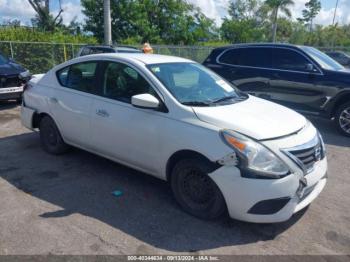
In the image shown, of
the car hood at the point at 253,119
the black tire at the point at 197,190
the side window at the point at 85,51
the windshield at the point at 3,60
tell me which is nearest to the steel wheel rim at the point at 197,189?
the black tire at the point at 197,190

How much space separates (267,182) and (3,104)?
8672 mm

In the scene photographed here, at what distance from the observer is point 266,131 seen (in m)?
3.38

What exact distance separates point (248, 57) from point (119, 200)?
5411mm

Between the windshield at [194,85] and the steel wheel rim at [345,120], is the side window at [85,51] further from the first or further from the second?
the steel wheel rim at [345,120]

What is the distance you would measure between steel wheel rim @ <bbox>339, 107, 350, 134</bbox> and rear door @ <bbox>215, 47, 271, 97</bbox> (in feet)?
5.57

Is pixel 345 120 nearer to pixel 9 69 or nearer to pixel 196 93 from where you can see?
pixel 196 93

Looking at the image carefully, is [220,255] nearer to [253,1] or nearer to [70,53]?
[70,53]

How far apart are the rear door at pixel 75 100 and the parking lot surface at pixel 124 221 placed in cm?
54

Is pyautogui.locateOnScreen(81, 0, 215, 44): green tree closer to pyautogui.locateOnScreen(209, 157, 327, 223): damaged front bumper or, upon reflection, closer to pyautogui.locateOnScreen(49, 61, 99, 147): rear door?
pyautogui.locateOnScreen(49, 61, 99, 147): rear door

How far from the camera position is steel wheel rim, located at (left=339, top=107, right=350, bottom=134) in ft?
23.2

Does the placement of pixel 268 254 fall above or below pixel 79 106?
below

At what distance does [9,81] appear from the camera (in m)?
9.00

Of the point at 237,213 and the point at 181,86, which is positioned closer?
the point at 237,213

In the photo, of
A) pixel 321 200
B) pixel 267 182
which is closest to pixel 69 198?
pixel 267 182
